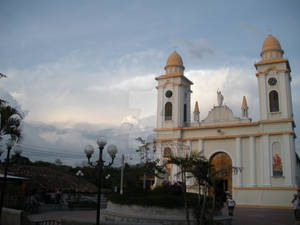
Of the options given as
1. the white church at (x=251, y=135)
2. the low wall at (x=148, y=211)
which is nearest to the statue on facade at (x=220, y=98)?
the white church at (x=251, y=135)

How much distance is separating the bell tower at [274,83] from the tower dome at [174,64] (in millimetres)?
8942

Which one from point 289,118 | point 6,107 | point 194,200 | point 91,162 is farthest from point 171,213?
point 289,118

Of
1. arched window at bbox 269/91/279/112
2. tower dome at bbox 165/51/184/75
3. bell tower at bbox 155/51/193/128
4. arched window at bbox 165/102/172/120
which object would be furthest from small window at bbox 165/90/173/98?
arched window at bbox 269/91/279/112

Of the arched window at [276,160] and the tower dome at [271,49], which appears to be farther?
the tower dome at [271,49]

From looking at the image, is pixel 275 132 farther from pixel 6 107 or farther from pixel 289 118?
pixel 6 107

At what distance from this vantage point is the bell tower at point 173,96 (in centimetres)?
3544

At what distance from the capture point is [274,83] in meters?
31.0

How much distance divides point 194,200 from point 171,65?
80.5ft

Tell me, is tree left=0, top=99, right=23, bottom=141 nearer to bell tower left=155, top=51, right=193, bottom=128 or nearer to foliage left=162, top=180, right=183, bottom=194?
foliage left=162, top=180, right=183, bottom=194

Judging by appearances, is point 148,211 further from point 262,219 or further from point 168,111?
point 168,111

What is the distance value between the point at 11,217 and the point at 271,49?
95.4 ft

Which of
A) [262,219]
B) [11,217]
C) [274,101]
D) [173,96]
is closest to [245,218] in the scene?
[262,219]

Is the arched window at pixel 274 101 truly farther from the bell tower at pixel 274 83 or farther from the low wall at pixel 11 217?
the low wall at pixel 11 217

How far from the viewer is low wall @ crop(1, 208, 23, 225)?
1128cm
